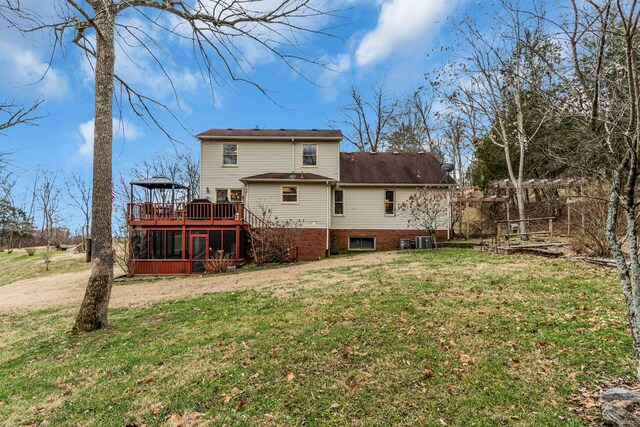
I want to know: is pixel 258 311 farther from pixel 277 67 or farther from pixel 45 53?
pixel 45 53

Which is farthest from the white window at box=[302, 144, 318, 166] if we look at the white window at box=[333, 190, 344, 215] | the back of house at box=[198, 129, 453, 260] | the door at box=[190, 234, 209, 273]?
the door at box=[190, 234, 209, 273]

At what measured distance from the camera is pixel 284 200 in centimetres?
1669

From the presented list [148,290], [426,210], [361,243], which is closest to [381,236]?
[361,243]

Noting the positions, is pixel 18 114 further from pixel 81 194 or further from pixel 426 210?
pixel 81 194

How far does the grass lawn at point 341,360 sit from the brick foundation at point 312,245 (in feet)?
30.7

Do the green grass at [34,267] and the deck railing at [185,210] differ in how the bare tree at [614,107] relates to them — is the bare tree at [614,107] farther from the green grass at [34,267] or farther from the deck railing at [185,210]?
the green grass at [34,267]

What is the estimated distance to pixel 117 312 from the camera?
25.2ft

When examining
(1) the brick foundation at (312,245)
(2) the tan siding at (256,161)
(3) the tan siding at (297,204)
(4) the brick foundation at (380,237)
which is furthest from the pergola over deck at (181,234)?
(4) the brick foundation at (380,237)

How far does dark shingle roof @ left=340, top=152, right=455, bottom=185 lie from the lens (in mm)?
18141

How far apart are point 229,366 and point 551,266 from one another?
9.05 m

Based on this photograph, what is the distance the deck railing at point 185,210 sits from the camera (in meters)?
15.0

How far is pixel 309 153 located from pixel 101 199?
13015mm

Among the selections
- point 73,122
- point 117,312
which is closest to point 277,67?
point 117,312

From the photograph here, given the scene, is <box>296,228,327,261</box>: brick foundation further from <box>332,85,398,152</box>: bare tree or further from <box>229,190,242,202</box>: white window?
<box>332,85,398,152</box>: bare tree
